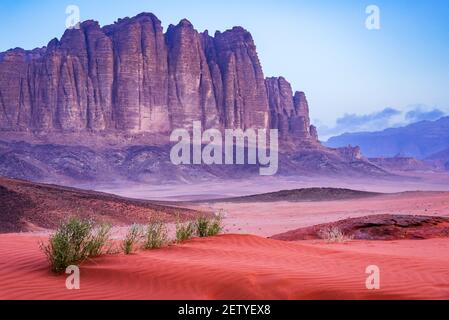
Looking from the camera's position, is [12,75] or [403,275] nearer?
[403,275]

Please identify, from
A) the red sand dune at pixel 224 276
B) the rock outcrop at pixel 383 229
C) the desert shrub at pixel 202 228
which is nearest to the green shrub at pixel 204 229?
the desert shrub at pixel 202 228

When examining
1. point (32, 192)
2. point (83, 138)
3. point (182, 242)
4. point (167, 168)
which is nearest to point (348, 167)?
point (167, 168)

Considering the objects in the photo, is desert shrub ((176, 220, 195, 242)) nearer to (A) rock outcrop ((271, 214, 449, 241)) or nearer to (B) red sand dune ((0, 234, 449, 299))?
(B) red sand dune ((0, 234, 449, 299))

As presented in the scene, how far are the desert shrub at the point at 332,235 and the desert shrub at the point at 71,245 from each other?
7.19m

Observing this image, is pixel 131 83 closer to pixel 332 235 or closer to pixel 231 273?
pixel 332 235

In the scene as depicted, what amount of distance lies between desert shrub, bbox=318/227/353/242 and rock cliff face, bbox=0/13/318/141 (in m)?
77.3

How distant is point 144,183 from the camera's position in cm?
7838

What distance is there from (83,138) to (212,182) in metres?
22.6

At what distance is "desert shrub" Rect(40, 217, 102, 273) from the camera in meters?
8.05

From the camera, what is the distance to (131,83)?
3693 inches

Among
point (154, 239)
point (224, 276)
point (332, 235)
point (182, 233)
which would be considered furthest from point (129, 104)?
point (224, 276)

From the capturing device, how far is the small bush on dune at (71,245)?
26.4 feet

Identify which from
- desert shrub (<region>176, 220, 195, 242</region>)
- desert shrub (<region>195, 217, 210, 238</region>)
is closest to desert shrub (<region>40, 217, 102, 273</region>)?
desert shrub (<region>176, 220, 195, 242</region>)
